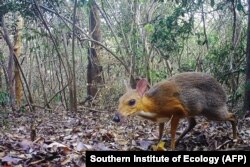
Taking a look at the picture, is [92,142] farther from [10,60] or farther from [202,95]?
[10,60]

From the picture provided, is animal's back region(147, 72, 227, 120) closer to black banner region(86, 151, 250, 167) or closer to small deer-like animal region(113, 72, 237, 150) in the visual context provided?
small deer-like animal region(113, 72, 237, 150)

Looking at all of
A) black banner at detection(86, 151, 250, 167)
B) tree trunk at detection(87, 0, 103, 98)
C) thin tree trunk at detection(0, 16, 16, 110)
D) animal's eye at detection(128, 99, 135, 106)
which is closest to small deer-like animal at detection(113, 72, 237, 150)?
animal's eye at detection(128, 99, 135, 106)

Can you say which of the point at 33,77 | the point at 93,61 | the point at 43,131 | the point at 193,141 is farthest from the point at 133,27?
the point at 33,77

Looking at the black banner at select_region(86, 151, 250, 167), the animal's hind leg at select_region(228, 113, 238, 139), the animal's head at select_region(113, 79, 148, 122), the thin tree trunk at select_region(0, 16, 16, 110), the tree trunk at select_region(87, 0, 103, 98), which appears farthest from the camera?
the tree trunk at select_region(87, 0, 103, 98)

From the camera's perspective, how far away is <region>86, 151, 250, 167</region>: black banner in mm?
3535

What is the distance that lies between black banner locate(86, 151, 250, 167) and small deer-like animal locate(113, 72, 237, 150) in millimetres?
1103

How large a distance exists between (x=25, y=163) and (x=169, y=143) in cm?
207

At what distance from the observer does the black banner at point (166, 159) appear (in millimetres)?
3535

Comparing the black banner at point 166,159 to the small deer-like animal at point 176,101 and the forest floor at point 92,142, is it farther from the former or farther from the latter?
the small deer-like animal at point 176,101

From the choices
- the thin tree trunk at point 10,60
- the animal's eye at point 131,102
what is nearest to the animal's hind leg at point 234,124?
the animal's eye at point 131,102

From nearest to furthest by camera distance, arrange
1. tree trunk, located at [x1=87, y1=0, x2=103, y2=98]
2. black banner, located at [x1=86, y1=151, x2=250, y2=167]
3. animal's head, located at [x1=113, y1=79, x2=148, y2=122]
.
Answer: black banner, located at [x1=86, y1=151, x2=250, y2=167], animal's head, located at [x1=113, y1=79, x2=148, y2=122], tree trunk, located at [x1=87, y1=0, x2=103, y2=98]

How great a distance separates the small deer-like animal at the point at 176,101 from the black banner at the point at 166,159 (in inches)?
43.4

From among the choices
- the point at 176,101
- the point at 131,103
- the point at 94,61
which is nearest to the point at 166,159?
the point at 131,103

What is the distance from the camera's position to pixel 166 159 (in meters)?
3.64
